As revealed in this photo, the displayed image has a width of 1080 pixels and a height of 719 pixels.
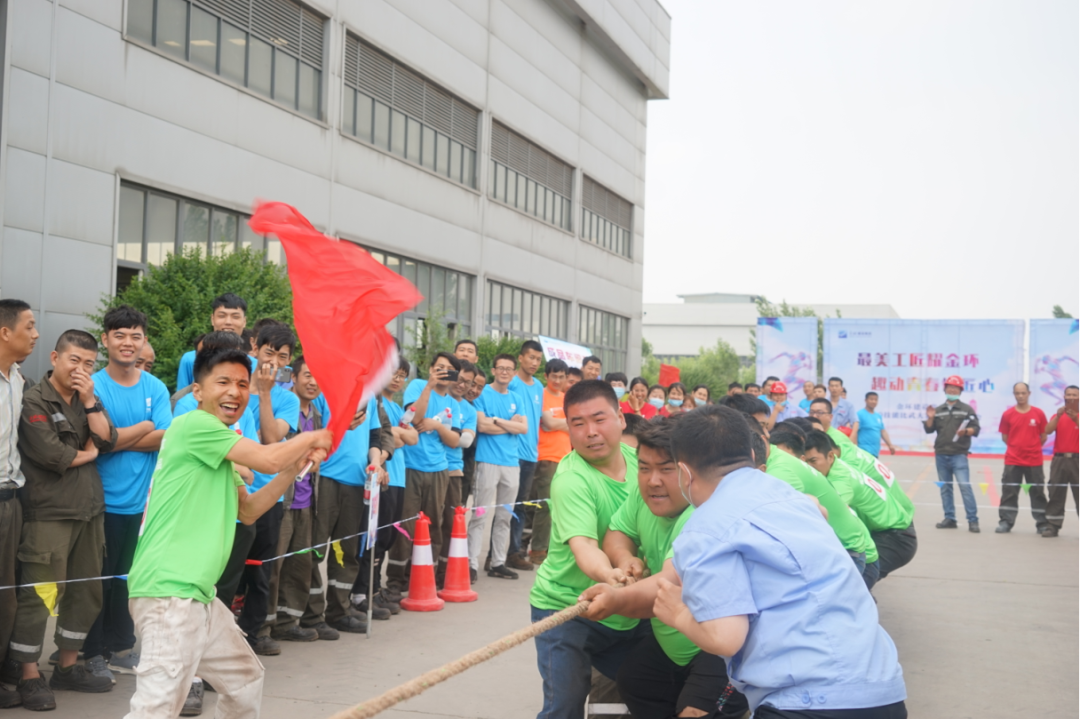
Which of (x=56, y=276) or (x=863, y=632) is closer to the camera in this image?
(x=863, y=632)

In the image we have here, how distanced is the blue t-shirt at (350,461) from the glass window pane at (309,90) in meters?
12.7

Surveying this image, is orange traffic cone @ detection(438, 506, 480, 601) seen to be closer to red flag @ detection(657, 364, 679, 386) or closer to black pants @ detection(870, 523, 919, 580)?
black pants @ detection(870, 523, 919, 580)

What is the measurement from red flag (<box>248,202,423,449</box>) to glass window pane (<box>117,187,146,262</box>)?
11.5 metres

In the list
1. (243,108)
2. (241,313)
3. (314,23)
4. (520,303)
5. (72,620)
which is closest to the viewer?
(72,620)

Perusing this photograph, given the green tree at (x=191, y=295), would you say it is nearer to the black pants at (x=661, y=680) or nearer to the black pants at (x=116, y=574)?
the black pants at (x=116, y=574)

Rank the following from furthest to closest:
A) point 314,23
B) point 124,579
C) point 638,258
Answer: point 638,258, point 314,23, point 124,579

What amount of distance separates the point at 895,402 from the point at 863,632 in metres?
26.9

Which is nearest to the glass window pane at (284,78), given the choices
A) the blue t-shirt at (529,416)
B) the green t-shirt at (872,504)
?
the blue t-shirt at (529,416)

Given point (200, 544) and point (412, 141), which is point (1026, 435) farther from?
point (412, 141)

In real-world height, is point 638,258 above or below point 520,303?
above

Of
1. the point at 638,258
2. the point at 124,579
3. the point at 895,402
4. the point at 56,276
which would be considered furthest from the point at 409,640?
the point at 638,258

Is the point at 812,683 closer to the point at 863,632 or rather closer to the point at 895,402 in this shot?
the point at 863,632

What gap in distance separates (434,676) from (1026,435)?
13.6 meters

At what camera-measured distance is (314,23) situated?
60.2 ft
